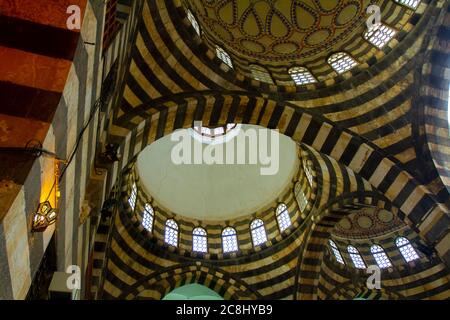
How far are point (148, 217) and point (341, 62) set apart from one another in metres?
6.77

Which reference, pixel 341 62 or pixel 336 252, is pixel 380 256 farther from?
pixel 341 62

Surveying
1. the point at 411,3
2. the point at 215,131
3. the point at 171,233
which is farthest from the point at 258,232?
the point at 411,3

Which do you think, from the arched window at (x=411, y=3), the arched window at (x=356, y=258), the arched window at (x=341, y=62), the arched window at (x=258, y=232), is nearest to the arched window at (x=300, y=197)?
the arched window at (x=258, y=232)

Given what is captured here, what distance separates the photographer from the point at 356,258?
528 inches

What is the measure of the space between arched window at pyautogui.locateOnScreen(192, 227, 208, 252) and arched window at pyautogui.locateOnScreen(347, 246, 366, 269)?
15.3 feet

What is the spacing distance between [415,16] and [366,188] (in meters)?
4.07

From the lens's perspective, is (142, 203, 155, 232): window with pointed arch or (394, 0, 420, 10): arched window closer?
(394, 0, 420, 10): arched window

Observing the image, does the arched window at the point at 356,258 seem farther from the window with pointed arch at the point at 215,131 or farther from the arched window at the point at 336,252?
the window with pointed arch at the point at 215,131

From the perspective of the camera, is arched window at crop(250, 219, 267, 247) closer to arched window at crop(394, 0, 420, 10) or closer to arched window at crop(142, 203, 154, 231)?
arched window at crop(142, 203, 154, 231)

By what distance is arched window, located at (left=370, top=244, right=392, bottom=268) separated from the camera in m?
13.1

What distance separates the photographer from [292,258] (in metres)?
11.9

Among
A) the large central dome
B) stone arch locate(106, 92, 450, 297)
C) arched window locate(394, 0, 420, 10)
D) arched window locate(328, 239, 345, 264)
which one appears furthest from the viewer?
arched window locate(328, 239, 345, 264)

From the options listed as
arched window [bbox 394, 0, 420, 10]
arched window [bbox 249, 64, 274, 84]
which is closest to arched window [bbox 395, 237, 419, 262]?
arched window [bbox 249, 64, 274, 84]

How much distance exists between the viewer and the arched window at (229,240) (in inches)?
498
